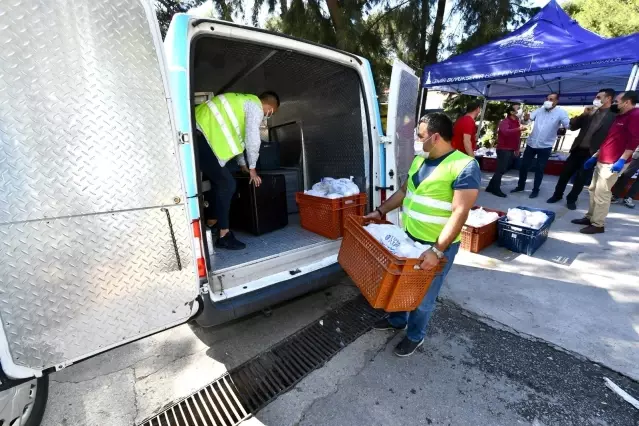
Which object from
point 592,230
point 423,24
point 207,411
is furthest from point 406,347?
point 423,24

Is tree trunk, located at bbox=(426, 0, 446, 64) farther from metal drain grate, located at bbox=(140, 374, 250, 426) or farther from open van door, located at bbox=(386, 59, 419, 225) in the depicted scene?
metal drain grate, located at bbox=(140, 374, 250, 426)

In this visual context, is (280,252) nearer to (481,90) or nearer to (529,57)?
(529,57)

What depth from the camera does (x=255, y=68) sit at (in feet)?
11.2

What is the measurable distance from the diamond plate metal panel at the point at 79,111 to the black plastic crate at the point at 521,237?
387cm

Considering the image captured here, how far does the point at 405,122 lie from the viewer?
2912mm

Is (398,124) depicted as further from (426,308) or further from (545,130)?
(545,130)

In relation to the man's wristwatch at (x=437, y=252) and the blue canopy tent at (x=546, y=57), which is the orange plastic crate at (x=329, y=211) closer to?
the man's wristwatch at (x=437, y=252)

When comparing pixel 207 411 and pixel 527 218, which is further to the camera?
pixel 527 218

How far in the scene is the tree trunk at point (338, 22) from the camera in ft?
25.3

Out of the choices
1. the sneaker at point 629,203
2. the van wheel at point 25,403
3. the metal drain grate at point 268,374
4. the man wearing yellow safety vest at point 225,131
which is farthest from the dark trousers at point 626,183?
the van wheel at point 25,403

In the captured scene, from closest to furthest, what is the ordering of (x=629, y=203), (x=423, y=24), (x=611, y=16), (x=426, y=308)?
(x=426, y=308), (x=629, y=203), (x=423, y=24), (x=611, y=16)

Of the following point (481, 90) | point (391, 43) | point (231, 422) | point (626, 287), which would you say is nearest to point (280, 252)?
point (231, 422)

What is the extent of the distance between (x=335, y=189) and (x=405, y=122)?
92cm

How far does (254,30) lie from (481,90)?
10006mm
